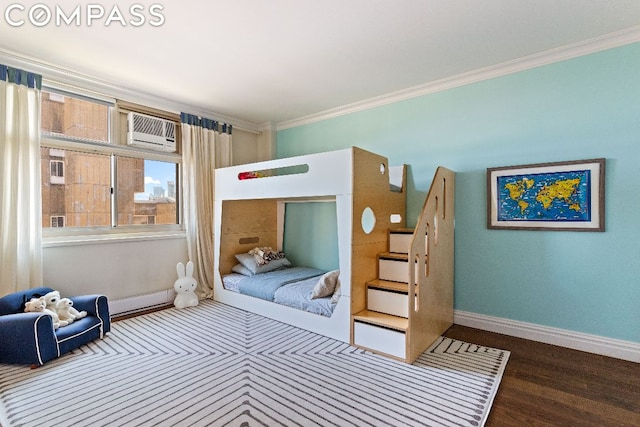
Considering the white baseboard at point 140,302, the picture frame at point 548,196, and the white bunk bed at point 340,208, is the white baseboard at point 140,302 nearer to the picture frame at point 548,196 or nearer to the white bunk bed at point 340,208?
the white bunk bed at point 340,208

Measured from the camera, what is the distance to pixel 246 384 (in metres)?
2.09

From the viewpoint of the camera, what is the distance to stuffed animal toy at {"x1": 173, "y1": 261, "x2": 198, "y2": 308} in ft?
12.2

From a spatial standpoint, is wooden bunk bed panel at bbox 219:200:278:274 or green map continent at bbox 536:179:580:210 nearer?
green map continent at bbox 536:179:580:210

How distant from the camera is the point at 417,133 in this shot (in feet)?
11.4

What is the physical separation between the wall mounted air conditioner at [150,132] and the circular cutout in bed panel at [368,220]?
2.59 metres

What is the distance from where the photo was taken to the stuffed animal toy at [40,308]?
8.22ft

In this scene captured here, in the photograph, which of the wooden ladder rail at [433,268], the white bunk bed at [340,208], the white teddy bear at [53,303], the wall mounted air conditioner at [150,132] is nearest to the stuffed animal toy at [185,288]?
the white bunk bed at [340,208]

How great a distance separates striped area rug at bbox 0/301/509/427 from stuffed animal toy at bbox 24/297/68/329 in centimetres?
27

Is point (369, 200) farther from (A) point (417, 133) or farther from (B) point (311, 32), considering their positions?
(B) point (311, 32)

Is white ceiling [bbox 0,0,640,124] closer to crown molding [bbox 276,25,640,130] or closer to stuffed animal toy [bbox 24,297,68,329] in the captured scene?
crown molding [bbox 276,25,640,130]

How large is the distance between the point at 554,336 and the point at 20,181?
489 centimetres

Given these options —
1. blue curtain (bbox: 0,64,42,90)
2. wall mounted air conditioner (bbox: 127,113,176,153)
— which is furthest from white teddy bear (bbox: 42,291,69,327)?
blue curtain (bbox: 0,64,42,90)

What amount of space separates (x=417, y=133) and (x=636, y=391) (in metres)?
2.69

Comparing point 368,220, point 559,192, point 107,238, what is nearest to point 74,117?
point 107,238
